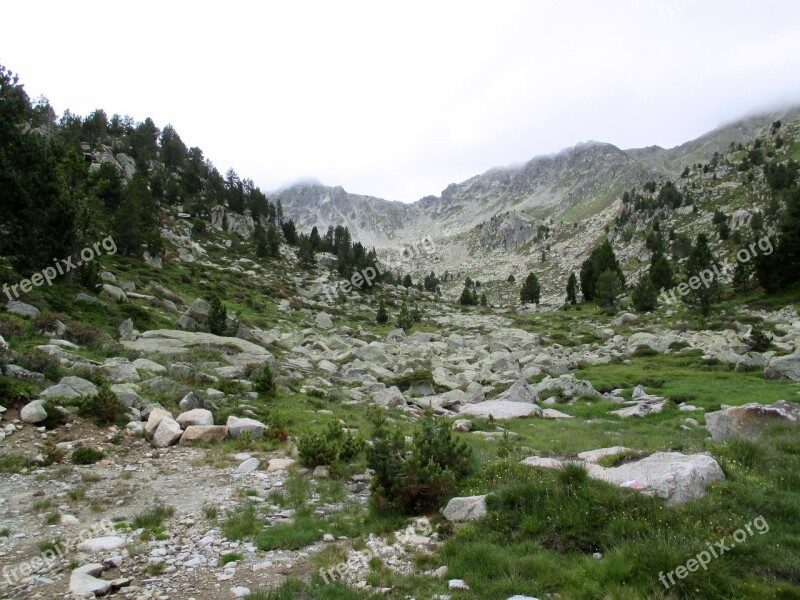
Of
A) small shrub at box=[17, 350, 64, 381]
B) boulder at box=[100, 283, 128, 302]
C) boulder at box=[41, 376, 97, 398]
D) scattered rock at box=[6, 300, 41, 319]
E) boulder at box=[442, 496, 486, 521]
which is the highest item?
boulder at box=[100, 283, 128, 302]

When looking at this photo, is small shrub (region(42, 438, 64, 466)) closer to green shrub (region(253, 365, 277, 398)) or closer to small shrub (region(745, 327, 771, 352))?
green shrub (region(253, 365, 277, 398))

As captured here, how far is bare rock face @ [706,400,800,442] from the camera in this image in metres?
11.2

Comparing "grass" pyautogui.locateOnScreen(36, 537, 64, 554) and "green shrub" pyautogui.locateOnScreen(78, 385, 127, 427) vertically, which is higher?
"green shrub" pyautogui.locateOnScreen(78, 385, 127, 427)

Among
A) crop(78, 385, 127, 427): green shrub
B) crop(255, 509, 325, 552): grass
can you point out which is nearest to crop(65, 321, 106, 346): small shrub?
crop(78, 385, 127, 427): green shrub

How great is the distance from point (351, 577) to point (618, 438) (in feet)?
34.2

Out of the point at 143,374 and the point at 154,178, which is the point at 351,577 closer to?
the point at 143,374

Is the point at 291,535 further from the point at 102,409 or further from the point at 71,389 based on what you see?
the point at 71,389

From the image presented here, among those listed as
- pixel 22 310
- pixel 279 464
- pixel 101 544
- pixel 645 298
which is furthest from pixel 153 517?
pixel 645 298

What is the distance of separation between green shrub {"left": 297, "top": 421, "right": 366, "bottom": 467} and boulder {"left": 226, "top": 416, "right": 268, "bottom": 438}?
222 cm

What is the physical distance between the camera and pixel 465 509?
8.38 m

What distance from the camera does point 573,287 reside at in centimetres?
7962

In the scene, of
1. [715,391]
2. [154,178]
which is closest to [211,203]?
[154,178]

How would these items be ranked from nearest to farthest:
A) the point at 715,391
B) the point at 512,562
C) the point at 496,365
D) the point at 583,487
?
the point at 512,562, the point at 583,487, the point at 715,391, the point at 496,365

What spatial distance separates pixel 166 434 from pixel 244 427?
213 cm
